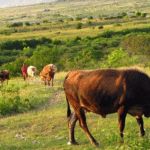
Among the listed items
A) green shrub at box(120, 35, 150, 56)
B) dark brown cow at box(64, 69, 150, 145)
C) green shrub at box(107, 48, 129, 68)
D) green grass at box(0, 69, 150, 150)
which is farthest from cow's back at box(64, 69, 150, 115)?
green shrub at box(120, 35, 150, 56)

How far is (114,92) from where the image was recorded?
5559mm

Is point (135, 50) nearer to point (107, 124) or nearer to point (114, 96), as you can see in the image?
point (107, 124)

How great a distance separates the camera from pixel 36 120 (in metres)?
8.84

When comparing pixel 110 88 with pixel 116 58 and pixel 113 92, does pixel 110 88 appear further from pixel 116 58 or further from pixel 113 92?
pixel 116 58

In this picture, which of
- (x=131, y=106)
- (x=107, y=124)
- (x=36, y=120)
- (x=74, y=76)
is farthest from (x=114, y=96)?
(x=36, y=120)

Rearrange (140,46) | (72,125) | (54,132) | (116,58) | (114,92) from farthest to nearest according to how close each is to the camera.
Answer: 1. (140,46)
2. (116,58)
3. (54,132)
4. (72,125)
5. (114,92)

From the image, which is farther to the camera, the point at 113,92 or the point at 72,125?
the point at 72,125

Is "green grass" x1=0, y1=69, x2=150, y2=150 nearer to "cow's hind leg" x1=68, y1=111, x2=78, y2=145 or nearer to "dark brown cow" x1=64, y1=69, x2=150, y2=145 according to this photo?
"cow's hind leg" x1=68, y1=111, x2=78, y2=145

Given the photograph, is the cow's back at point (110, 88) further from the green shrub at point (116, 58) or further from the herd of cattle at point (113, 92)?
the green shrub at point (116, 58)

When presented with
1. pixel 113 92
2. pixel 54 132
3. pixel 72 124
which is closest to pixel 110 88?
pixel 113 92

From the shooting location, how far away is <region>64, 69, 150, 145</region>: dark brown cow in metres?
5.52

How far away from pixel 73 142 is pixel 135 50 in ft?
70.8

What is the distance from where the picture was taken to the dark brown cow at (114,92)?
5.52m

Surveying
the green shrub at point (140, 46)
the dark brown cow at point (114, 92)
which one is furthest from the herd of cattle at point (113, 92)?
the green shrub at point (140, 46)
